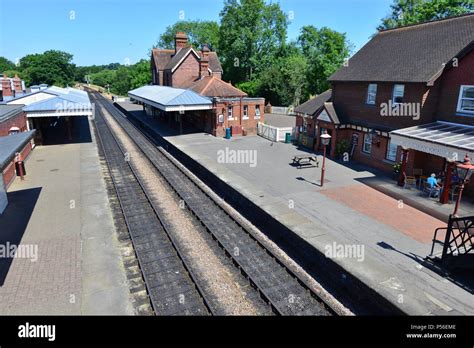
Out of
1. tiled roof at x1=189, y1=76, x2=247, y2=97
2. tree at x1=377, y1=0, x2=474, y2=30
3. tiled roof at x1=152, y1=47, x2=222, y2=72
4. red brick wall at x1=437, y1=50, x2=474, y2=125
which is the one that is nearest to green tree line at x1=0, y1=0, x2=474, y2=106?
tree at x1=377, y1=0, x2=474, y2=30

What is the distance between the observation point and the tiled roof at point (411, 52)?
1798 cm

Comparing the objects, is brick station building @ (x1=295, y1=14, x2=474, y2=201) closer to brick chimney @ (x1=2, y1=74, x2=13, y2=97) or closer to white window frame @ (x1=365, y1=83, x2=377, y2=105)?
white window frame @ (x1=365, y1=83, x2=377, y2=105)

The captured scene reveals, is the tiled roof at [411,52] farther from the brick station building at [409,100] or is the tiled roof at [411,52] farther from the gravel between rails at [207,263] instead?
the gravel between rails at [207,263]

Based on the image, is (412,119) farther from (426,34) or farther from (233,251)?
(233,251)

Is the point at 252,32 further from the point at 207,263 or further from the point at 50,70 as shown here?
the point at 50,70

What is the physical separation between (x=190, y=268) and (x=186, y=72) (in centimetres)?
4154

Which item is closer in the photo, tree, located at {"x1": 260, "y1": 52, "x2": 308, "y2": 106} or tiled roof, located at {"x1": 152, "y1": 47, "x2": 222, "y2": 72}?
tree, located at {"x1": 260, "y1": 52, "x2": 308, "y2": 106}

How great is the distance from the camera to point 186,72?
157ft

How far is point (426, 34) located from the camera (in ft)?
68.6

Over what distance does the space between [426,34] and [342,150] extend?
29.1ft

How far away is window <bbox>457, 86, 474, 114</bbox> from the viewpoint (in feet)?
53.8

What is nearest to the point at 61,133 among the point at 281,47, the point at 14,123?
the point at 14,123

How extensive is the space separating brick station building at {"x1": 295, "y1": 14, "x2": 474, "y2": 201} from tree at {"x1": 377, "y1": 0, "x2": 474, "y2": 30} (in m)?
20.3
